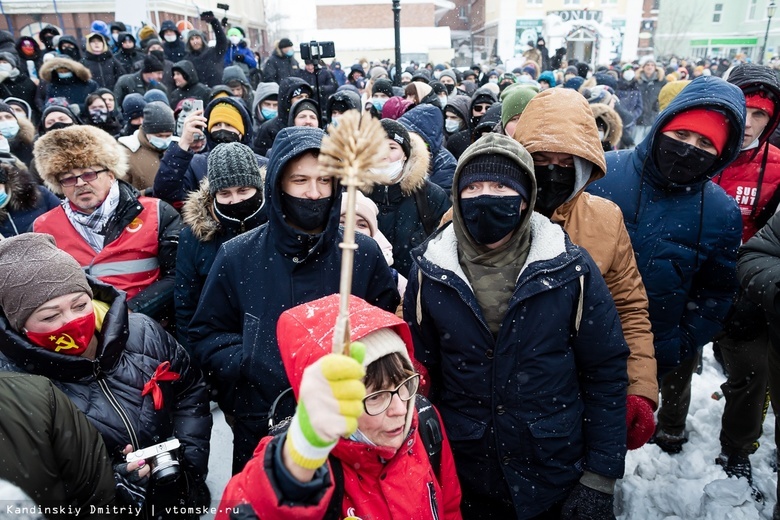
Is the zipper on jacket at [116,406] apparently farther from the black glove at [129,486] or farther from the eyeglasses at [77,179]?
the eyeglasses at [77,179]

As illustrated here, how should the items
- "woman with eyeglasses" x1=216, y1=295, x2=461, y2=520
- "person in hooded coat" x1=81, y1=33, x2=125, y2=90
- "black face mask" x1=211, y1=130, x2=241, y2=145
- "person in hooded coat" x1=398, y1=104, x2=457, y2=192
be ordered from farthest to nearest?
"person in hooded coat" x1=81, y1=33, x2=125, y2=90
"black face mask" x1=211, y1=130, x2=241, y2=145
"person in hooded coat" x1=398, y1=104, x2=457, y2=192
"woman with eyeglasses" x1=216, y1=295, x2=461, y2=520

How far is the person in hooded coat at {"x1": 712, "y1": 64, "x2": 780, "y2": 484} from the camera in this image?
3133 millimetres

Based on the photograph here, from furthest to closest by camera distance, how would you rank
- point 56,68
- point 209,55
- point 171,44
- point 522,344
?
point 171,44 → point 209,55 → point 56,68 → point 522,344

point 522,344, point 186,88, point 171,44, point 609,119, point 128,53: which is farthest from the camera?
point 171,44

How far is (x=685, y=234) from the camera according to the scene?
8.13ft

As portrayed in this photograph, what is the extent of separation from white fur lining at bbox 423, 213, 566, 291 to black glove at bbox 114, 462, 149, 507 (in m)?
1.45

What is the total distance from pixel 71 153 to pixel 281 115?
11.3 ft

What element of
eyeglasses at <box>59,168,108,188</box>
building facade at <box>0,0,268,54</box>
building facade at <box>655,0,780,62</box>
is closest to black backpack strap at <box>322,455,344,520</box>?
eyeglasses at <box>59,168,108,188</box>

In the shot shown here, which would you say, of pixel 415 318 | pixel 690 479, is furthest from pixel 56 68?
pixel 690 479

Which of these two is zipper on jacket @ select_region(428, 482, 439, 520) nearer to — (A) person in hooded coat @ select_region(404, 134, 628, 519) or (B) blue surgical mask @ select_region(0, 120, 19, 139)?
(A) person in hooded coat @ select_region(404, 134, 628, 519)

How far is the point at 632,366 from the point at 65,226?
10.6ft

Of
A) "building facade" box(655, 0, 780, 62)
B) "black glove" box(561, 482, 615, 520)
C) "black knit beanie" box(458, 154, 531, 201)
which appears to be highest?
"building facade" box(655, 0, 780, 62)

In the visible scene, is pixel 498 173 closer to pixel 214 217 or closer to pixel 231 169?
pixel 231 169

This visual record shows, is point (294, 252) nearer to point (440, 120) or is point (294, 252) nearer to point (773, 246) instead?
point (773, 246)
